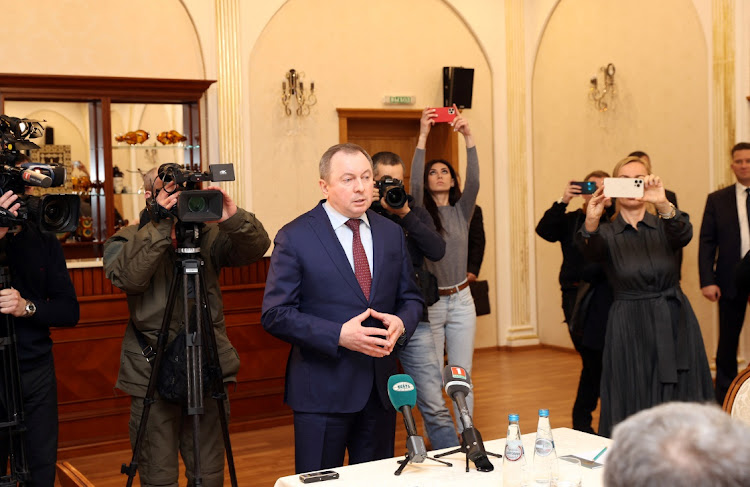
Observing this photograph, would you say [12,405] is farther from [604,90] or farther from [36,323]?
[604,90]

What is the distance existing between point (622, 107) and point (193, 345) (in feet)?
17.9

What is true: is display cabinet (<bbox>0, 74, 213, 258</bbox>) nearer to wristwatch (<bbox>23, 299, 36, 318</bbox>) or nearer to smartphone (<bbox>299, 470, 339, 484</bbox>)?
wristwatch (<bbox>23, 299, 36, 318</bbox>)

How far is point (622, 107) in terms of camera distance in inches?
289

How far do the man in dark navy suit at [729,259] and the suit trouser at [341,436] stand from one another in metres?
3.25

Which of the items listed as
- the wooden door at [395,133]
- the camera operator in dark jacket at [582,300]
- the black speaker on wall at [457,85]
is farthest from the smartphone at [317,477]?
the black speaker on wall at [457,85]

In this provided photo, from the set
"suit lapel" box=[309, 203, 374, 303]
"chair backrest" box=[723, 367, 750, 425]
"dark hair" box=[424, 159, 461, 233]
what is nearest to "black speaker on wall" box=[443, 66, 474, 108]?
"dark hair" box=[424, 159, 461, 233]

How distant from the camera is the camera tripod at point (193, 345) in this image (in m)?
2.91

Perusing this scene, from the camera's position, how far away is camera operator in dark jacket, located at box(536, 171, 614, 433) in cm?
437

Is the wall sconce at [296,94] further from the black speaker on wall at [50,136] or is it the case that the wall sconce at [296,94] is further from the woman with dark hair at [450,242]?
the woman with dark hair at [450,242]

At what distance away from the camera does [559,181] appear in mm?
8039

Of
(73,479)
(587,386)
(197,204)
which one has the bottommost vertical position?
(587,386)

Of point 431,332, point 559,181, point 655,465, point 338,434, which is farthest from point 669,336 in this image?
point 559,181

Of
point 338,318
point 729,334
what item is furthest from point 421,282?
point 729,334

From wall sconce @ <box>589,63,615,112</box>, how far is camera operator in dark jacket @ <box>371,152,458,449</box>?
420 centimetres
